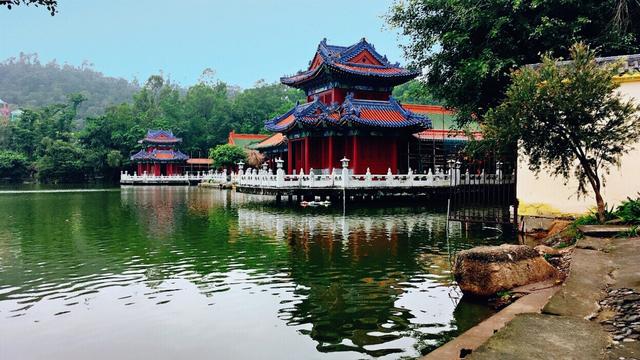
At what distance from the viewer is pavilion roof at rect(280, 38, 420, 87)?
32.2 m

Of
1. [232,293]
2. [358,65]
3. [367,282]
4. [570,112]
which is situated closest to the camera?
[232,293]

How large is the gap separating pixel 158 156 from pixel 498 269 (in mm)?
64080

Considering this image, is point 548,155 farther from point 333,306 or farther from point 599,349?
point 599,349

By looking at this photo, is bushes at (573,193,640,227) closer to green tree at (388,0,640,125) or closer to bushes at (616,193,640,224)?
bushes at (616,193,640,224)

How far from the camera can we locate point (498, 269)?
8.17 m

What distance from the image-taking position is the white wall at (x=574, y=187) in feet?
41.6

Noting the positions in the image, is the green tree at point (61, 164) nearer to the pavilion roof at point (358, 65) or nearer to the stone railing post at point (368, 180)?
the pavilion roof at point (358, 65)

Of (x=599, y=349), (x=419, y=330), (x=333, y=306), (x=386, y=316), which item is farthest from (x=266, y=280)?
(x=599, y=349)

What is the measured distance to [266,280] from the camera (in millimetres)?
10164

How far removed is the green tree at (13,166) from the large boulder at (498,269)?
8331 centimetres

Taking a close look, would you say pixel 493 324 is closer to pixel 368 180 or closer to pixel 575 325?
pixel 575 325

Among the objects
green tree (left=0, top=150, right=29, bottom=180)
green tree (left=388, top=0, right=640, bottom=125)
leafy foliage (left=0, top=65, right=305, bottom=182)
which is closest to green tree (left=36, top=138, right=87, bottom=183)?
leafy foliage (left=0, top=65, right=305, bottom=182)

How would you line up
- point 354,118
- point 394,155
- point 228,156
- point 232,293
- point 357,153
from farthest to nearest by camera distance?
1. point 228,156
2. point 394,155
3. point 357,153
4. point 354,118
5. point 232,293

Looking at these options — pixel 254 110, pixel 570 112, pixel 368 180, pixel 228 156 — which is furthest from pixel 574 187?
pixel 254 110
